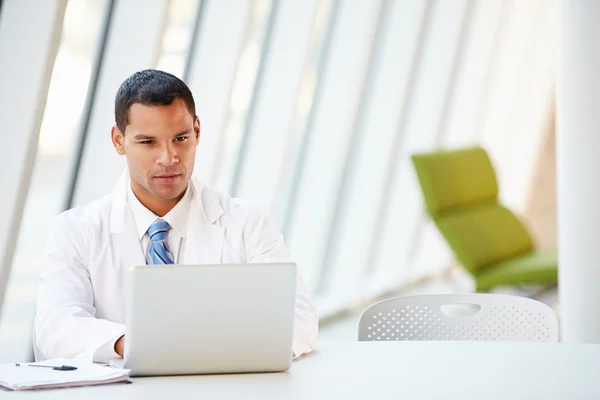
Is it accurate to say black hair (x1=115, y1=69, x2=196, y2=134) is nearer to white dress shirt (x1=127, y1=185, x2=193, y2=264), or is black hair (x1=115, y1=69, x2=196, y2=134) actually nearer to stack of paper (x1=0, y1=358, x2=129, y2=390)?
white dress shirt (x1=127, y1=185, x2=193, y2=264)

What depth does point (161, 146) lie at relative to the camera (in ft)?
8.97

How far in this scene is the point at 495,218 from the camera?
653cm

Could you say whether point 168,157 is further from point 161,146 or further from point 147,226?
point 147,226

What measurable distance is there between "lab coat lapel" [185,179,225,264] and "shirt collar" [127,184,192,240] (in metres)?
0.02

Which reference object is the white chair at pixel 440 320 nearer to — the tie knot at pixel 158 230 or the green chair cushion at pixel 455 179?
the tie knot at pixel 158 230

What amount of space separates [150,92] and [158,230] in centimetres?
37

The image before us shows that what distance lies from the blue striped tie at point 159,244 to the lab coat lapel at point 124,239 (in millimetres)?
36

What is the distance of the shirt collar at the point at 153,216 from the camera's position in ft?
9.25

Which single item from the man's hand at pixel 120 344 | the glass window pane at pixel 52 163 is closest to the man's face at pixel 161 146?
the man's hand at pixel 120 344

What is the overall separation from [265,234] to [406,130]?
5.46 m

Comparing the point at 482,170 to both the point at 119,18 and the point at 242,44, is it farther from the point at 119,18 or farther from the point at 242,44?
the point at 119,18

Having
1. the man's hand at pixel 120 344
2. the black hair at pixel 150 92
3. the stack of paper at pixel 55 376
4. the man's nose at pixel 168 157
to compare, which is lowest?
the stack of paper at pixel 55 376

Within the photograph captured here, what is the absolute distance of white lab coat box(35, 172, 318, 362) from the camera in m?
2.55

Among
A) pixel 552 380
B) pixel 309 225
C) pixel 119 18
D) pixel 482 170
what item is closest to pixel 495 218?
pixel 482 170
